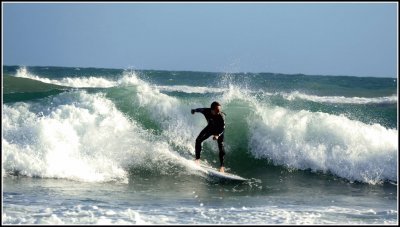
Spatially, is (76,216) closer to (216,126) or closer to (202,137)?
(202,137)

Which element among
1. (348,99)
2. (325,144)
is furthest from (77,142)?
(348,99)

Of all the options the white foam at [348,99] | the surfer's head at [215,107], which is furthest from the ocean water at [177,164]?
the white foam at [348,99]

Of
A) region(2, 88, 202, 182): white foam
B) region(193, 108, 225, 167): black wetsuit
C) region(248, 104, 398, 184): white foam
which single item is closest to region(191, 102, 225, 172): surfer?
region(193, 108, 225, 167): black wetsuit

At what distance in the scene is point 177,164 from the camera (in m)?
11.9

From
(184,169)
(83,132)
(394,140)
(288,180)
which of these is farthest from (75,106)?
(394,140)

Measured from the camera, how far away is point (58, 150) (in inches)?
451

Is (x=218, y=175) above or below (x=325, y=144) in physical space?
below

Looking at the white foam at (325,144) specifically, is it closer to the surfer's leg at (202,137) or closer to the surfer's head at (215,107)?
the surfer's leg at (202,137)

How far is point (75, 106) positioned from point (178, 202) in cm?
581

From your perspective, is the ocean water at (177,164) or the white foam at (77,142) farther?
the white foam at (77,142)

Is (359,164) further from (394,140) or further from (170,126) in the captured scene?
(170,126)

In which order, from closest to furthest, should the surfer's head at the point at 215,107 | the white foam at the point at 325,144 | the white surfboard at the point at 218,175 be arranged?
the white surfboard at the point at 218,175 < the surfer's head at the point at 215,107 < the white foam at the point at 325,144

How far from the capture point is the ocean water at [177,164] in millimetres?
8242

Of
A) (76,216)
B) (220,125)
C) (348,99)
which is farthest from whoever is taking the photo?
(348,99)
